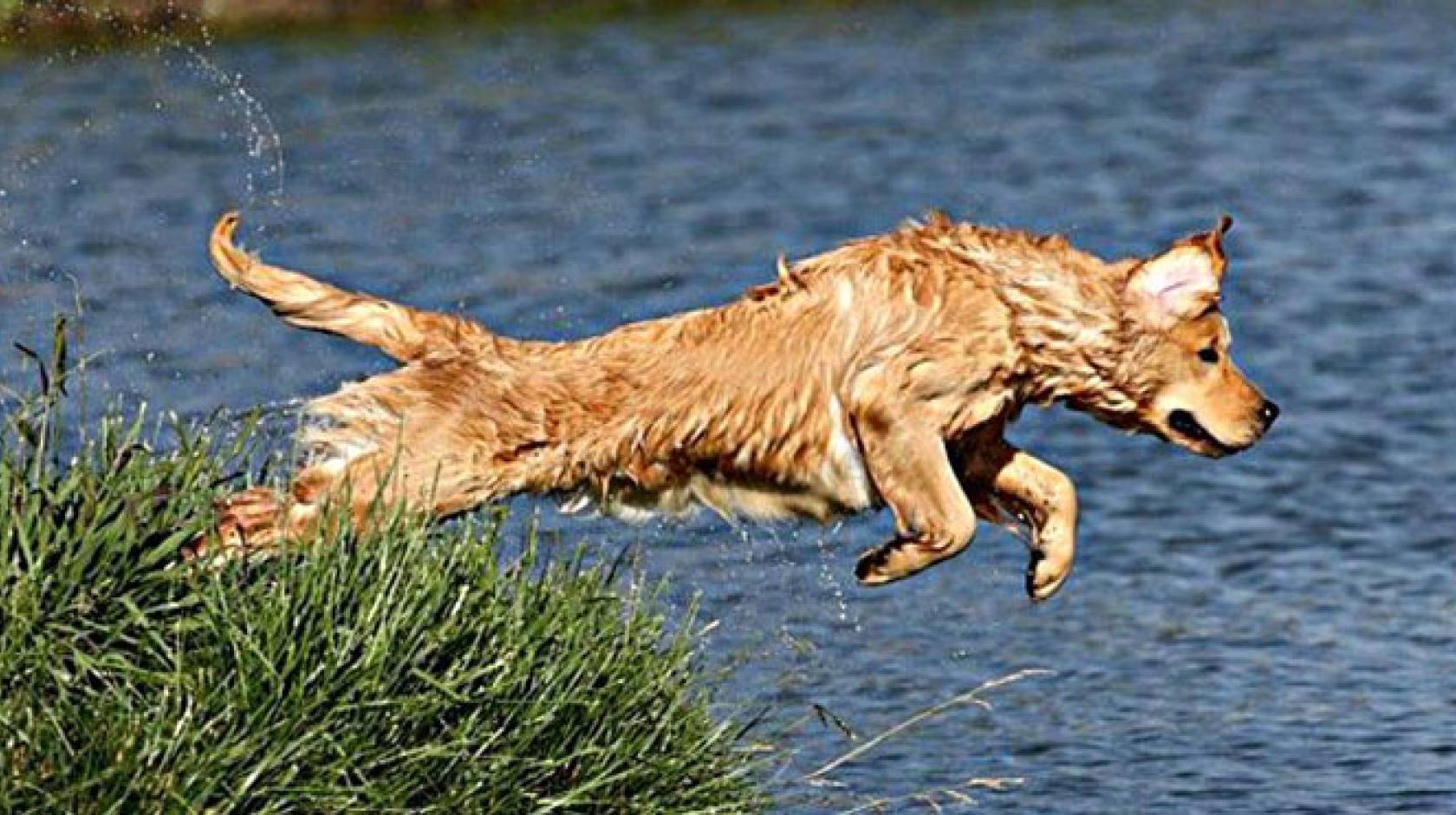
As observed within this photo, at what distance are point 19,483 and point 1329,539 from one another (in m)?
6.52

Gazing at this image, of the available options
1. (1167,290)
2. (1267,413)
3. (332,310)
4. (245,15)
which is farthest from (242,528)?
(245,15)

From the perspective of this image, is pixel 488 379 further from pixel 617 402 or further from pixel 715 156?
pixel 715 156

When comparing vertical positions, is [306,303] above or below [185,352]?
above

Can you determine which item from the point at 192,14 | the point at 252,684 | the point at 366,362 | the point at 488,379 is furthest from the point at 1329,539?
the point at 192,14

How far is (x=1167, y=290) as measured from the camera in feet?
27.6

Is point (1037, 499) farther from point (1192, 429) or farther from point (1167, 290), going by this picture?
point (1167, 290)

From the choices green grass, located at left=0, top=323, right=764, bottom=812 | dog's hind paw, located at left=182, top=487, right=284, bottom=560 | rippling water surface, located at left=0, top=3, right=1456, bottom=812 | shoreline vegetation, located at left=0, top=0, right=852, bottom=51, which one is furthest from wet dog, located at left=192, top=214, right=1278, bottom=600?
shoreline vegetation, located at left=0, top=0, right=852, bottom=51

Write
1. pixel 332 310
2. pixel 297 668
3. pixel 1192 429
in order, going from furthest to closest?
pixel 1192 429 < pixel 332 310 < pixel 297 668

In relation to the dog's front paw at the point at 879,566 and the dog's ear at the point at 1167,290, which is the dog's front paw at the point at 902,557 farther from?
the dog's ear at the point at 1167,290

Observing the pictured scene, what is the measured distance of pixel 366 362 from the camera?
566 inches

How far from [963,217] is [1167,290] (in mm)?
8504

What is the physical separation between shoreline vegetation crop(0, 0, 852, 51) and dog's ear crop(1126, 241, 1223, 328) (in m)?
11.6

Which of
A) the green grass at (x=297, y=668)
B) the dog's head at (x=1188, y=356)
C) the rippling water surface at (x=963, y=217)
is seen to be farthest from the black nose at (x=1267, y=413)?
the green grass at (x=297, y=668)

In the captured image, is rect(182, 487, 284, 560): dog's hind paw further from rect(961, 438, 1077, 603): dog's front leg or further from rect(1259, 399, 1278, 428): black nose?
rect(1259, 399, 1278, 428): black nose
